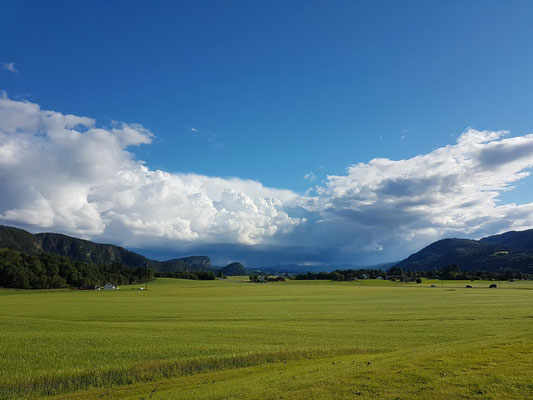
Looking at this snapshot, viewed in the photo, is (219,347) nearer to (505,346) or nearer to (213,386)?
(213,386)

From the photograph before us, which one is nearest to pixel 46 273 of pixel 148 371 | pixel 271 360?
pixel 148 371

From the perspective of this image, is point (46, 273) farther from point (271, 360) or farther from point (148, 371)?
point (271, 360)

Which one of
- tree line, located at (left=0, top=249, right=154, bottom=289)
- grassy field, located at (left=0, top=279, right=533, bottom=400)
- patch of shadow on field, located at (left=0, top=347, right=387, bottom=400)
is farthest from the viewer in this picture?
tree line, located at (left=0, top=249, right=154, bottom=289)

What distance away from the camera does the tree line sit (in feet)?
474

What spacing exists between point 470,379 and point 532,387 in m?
1.94

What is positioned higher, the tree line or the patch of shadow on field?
the tree line

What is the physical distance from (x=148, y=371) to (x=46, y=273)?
559ft

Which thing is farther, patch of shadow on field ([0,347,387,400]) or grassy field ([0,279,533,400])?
patch of shadow on field ([0,347,387,400])

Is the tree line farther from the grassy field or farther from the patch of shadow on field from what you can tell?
the patch of shadow on field

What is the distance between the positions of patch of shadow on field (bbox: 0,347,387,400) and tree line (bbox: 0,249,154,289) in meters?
155

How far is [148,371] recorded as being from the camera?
65.1ft

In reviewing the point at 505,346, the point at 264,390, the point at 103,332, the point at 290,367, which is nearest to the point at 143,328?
the point at 103,332

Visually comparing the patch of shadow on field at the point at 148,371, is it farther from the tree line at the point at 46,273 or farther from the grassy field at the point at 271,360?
the tree line at the point at 46,273

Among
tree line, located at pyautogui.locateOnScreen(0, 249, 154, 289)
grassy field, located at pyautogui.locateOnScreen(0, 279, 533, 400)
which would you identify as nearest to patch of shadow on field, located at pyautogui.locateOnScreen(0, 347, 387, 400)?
grassy field, located at pyautogui.locateOnScreen(0, 279, 533, 400)
